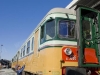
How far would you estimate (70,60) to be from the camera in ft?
19.8

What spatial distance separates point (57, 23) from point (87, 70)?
1.93m

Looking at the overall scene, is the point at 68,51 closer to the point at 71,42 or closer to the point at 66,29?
the point at 71,42

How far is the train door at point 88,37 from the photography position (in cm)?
590

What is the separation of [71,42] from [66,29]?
19.4 inches

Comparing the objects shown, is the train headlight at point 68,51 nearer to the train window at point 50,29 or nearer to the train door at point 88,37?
the train door at point 88,37

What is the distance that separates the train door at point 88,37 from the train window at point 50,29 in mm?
924

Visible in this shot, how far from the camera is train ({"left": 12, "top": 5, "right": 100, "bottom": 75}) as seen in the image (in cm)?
590

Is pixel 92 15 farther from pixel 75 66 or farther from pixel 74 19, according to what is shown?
pixel 75 66

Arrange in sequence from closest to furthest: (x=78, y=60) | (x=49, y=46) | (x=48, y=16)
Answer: (x=78, y=60) → (x=49, y=46) → (x=48, y=16)

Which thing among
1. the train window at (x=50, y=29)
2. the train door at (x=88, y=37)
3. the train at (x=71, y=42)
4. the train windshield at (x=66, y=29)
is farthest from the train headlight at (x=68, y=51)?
the train window at (x=50, y=29)

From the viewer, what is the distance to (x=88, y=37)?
21.2ft

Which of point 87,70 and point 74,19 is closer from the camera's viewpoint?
point 87,70

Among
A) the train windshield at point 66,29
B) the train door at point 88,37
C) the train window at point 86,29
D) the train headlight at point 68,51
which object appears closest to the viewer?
the train door at point 88,37

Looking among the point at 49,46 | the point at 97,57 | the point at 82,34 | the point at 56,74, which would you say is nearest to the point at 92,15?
the point at 82,34
